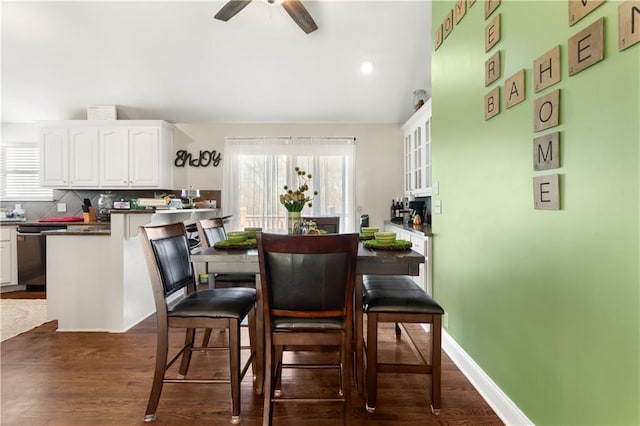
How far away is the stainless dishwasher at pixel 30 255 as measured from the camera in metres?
4.34

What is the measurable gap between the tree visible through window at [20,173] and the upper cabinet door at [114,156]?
1255mm

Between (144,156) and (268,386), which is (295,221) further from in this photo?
(144,156)

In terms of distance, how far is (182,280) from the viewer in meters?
2.00

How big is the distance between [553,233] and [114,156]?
5.16m

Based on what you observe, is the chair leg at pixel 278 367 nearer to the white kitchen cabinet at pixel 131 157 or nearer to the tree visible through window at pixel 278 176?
the tree visible through window at pixel 278 176

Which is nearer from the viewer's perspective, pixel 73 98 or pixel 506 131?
pixel 506 131

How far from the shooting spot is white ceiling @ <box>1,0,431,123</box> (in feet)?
11.4

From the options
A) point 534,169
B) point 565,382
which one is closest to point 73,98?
point 534,169

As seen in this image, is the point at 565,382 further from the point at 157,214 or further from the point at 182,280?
the point at 157,214

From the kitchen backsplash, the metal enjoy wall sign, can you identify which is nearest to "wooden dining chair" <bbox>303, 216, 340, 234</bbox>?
the kitchen backsplash

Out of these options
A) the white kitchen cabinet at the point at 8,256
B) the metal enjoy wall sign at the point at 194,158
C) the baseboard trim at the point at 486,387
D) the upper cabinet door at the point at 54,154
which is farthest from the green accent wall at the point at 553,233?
the white kitchen cabinet at the point at 8,256

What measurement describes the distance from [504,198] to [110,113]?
16.6 ft

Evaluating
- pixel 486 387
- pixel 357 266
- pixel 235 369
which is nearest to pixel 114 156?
pixel 235 369

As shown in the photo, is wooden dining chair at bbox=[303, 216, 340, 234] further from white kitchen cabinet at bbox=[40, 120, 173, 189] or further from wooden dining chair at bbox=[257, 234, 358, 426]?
white kitchen cabinet at bbox=[40, 120, 173, 189]
